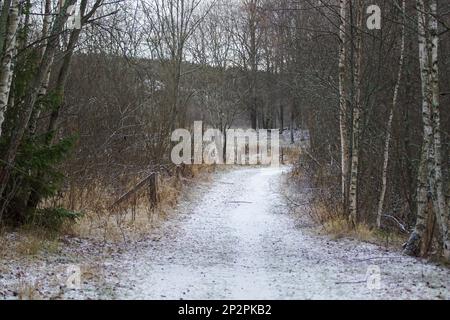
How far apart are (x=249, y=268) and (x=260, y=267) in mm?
186

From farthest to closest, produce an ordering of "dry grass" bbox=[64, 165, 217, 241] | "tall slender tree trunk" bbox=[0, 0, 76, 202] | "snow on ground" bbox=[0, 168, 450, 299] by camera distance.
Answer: "dry grass" bbox=[64, 165, 217, 241]
"tall slender tree trunk" bbox=[0, 0, 76, 202]
"snow on ground" bbox=[0, 168, 450, 299]

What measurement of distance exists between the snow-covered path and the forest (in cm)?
59

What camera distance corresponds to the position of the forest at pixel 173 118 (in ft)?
25.5

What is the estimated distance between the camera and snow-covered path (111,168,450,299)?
19.6 ft

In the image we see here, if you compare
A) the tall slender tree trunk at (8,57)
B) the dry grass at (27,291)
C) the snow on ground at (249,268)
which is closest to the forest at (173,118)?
the tall slender tree trunk at (8,57)

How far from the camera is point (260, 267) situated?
761 centimetres

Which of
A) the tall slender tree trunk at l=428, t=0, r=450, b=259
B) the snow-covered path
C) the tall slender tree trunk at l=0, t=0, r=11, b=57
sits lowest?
the snow-covered path

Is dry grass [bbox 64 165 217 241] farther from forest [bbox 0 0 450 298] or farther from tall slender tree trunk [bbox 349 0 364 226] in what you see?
tall slender tree trunk [bbox 349 0 364 226]

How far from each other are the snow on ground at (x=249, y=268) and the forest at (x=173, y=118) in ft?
1.84

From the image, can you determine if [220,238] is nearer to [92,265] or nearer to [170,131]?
[92,265]

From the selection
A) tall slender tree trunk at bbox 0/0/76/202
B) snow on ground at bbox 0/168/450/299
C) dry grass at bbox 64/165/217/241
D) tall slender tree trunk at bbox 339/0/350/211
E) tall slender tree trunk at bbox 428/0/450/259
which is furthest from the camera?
tall slender tree trunk at bbox 339/0/350/211

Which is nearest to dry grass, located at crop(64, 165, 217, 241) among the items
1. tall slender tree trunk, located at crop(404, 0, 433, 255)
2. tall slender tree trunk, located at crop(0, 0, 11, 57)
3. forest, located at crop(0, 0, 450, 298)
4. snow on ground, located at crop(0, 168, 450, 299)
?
forest, located at crop(0, 0, 450, 298)

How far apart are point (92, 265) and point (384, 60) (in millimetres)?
7796

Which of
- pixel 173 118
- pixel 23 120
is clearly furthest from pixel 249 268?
pixel 173 118
